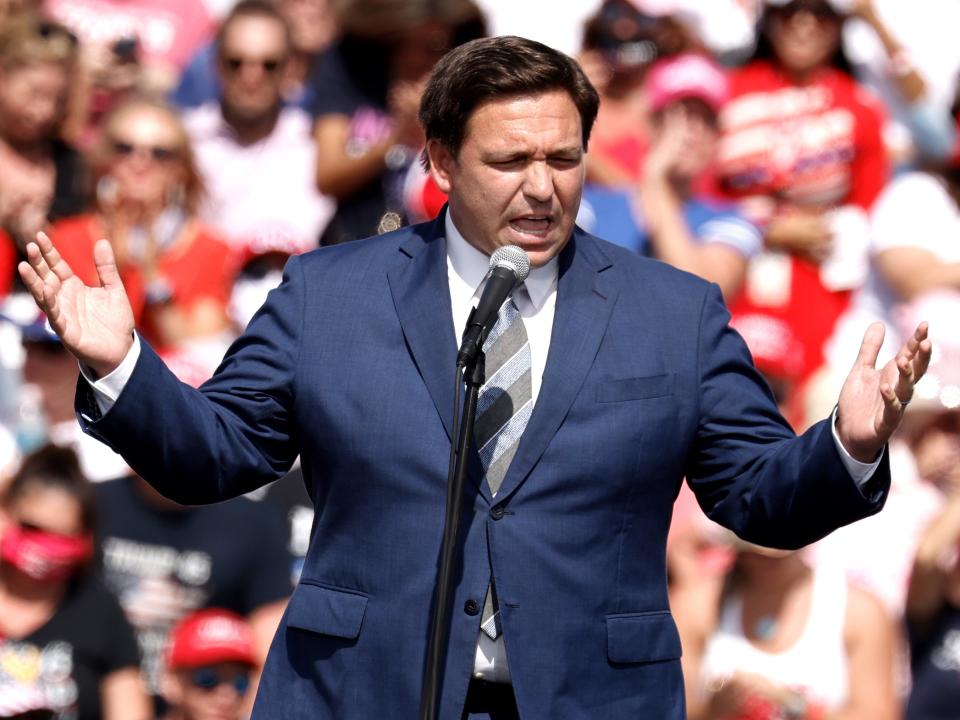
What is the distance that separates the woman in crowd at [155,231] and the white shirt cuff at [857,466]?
4.37 metres

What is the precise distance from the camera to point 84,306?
3436 mm

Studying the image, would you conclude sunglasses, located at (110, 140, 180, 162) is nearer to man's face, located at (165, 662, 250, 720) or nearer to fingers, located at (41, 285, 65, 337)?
man's face, located at (165, 662, 250, 720)

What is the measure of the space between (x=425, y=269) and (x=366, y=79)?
4.40 m

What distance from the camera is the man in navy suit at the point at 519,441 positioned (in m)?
3.45

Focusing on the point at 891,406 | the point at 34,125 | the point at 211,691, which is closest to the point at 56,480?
the point at 211,691

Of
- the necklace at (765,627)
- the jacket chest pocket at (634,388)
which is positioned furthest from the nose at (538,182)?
the necklace at (765,627)

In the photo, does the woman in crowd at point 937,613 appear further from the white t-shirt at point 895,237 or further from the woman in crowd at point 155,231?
the woman in crowd at point 155,231

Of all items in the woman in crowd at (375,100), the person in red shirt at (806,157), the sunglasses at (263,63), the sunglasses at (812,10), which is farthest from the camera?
the sunglasses at (263,63)

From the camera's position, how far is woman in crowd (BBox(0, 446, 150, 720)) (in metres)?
5.91

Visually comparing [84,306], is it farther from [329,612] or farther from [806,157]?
[806,157]

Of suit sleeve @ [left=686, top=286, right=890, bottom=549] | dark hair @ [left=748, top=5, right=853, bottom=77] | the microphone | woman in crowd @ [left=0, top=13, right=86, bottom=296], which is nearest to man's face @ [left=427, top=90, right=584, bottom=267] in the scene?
the microphone

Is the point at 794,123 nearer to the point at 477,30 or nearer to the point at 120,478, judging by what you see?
the point at 477,30

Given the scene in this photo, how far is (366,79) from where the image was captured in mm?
8047

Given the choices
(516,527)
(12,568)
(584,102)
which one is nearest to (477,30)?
(12,568)
